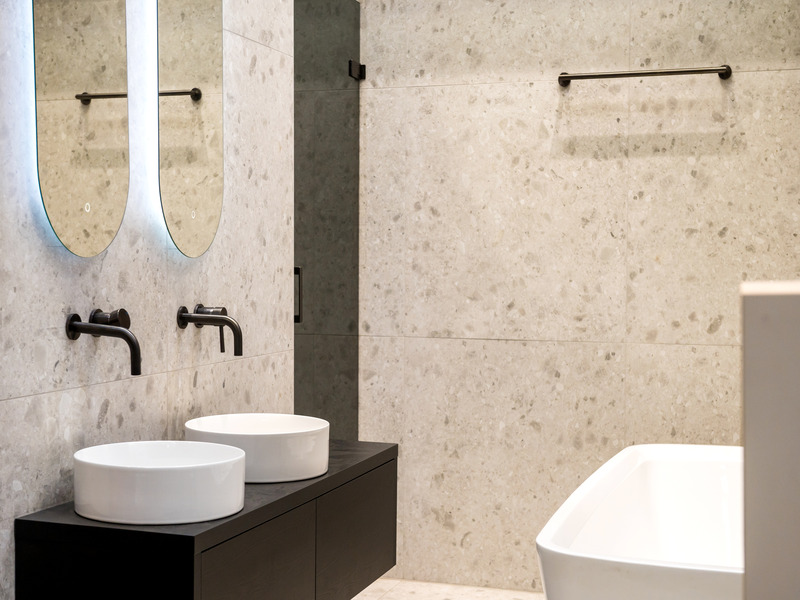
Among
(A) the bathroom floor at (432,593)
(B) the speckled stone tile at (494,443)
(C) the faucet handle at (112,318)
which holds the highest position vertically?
(C) the faucet handle at (112,318)

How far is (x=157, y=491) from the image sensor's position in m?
1.63

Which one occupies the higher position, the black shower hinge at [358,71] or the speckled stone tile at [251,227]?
the black shower hinge at [358,71]

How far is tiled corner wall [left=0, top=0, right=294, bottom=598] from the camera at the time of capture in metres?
1.72

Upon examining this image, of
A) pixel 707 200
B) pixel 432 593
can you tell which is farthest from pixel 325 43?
pixel 432 593

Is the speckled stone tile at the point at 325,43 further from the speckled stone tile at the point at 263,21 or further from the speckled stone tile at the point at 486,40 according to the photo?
the speckled stone tile at the point at 263,21

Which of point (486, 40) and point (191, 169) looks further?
point (486, 40)

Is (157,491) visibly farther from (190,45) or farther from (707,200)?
(707,200)

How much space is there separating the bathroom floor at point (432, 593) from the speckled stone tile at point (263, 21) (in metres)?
2.26

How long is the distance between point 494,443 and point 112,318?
2184 millimetres

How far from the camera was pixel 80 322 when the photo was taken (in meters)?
1.88

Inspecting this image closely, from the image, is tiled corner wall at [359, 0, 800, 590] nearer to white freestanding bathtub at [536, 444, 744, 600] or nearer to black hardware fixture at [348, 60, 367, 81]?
black hardware fixture at [348, 60, 367, 81]

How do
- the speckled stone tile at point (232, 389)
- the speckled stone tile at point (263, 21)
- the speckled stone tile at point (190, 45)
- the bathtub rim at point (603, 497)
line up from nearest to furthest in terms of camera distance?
the bathtub rim at point (603, 497) < the speckled stone tile at point (190, 45) < the speckled stone tile at point (232, 389) < the speckled stone tile at point (263, 21)

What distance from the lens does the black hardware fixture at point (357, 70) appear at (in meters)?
3.77

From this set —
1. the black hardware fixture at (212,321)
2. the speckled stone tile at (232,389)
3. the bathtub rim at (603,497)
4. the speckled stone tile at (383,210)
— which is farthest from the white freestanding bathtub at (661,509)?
the speckled stone tile at (383,210)
